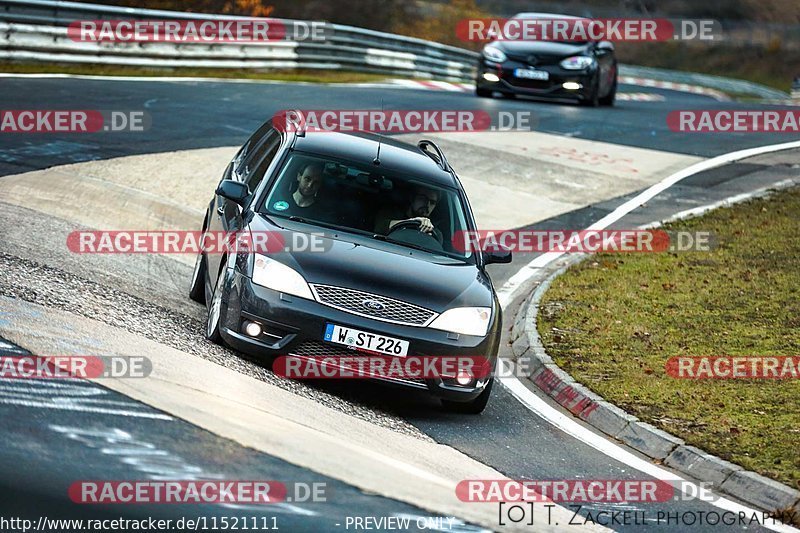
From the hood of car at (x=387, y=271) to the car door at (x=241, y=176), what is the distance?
506 millimetres

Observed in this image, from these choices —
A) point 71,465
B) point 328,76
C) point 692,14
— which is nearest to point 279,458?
point 71,465

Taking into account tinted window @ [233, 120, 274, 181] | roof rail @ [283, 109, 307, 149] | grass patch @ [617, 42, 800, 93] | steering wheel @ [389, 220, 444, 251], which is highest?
roof rail @ [283, 109, 307, 149]

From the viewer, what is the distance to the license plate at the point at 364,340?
827cm

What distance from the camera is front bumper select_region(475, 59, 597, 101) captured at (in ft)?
81.1

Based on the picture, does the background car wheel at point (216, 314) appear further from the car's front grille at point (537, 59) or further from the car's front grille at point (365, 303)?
the car's front grille at point (537, 59)

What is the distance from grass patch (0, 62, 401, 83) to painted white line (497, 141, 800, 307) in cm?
976
